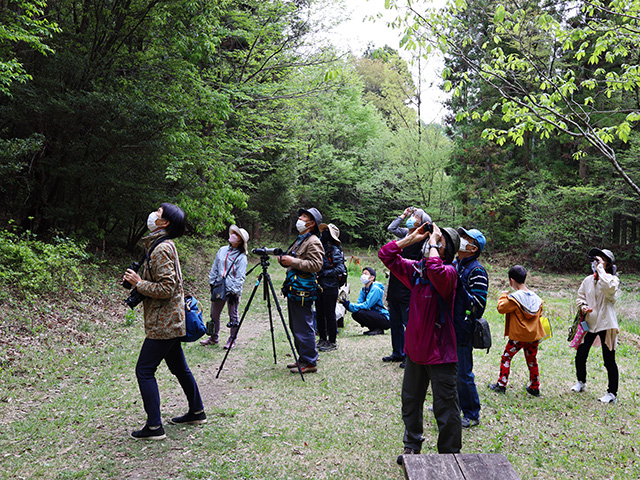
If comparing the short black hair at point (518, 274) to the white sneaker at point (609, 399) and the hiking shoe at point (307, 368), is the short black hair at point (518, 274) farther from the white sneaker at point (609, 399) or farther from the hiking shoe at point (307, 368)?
the hiking shoe at point (307, 368)

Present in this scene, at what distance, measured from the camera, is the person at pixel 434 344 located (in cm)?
329

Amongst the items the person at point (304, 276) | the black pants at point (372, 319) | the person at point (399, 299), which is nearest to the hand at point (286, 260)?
the person at point (304, 276)

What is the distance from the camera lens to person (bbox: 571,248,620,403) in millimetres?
5137

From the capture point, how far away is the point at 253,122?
55.9ft

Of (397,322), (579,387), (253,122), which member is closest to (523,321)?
(579,387)

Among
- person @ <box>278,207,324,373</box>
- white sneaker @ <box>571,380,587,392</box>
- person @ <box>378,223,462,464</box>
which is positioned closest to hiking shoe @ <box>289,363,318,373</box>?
person @ <box>278,207,324,373</box>

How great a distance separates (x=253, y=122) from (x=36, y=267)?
10817mm

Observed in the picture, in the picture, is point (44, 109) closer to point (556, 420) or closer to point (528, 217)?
point (556, 420)

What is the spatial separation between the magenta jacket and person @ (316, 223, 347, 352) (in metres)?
3.66

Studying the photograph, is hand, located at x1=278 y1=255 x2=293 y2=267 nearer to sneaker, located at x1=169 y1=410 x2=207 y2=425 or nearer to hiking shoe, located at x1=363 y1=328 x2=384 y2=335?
sneaker, located at x1=169 y1=410 x2=207 y2=425

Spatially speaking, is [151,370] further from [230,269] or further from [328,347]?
[328,347]

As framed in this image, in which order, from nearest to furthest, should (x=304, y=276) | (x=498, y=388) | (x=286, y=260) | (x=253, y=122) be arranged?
1. (x=498, y=388)
2. (x=286, y=260)
3. (x=304, y=276)
4. (x=253, y=122)

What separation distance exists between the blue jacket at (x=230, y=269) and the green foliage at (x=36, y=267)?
331cm

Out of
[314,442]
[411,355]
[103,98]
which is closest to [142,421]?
[314,442]
